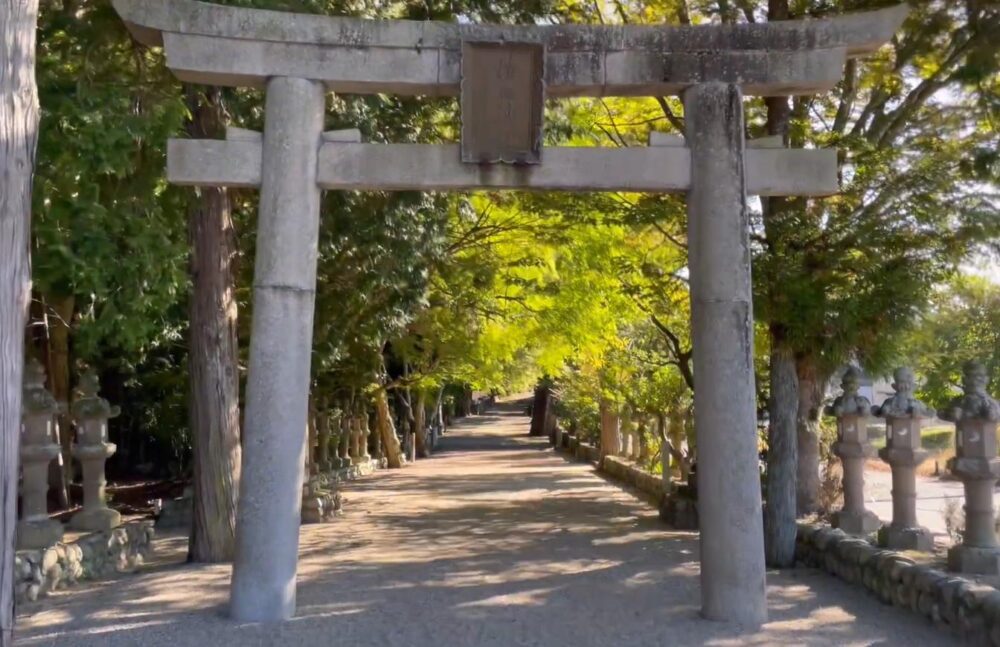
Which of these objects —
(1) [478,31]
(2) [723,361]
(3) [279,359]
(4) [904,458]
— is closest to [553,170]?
(1) [478,31]

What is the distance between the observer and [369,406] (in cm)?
2838

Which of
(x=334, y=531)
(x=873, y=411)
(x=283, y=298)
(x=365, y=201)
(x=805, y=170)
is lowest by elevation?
(x=334, y=531)

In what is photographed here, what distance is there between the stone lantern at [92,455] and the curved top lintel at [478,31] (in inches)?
208

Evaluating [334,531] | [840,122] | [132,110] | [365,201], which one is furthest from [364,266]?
[840,122]

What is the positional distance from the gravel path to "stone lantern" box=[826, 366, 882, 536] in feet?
2.77

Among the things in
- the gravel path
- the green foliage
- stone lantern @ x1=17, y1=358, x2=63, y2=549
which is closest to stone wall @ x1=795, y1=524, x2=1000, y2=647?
the gravel path

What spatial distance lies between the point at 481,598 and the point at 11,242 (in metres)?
5.33

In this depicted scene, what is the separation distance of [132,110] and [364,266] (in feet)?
18.1

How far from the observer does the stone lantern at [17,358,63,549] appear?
382 inches

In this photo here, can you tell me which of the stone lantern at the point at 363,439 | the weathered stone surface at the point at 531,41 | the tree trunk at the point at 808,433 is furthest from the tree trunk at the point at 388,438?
the weathered stone surface at the point at 531,41

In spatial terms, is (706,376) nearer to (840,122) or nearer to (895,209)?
(895,209)

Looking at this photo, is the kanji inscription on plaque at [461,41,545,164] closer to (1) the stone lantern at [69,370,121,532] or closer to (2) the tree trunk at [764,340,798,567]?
(2) the tree trunk at [764,340,798,567]

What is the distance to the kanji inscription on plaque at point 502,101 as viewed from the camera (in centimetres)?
786

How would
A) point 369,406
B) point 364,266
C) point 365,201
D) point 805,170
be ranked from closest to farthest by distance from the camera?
point 805,170 → point 365,201 → point 364,266 → point 369,406
